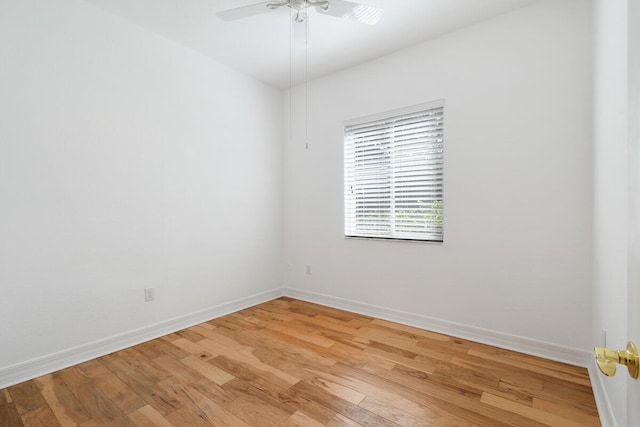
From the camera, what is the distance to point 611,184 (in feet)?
4.89

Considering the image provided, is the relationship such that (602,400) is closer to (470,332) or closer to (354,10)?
(470,332)

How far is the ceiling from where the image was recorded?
2303 mm

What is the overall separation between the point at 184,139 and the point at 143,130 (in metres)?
0.37

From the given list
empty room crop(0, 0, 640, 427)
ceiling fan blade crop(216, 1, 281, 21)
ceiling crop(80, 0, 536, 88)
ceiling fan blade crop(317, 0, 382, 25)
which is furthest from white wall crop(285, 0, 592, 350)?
ceiling fan blade crop(216, 1, 281, 21)

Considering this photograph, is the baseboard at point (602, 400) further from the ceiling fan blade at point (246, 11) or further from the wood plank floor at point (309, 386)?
the ceiling fan blade at point (246, 11)

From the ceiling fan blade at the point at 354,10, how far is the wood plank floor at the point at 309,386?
7.85 ft

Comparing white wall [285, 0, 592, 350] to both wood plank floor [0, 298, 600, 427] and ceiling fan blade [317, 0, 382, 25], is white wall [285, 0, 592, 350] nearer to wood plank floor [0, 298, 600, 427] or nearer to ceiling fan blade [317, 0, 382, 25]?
wood plank floor [0, 298, 600, 427]

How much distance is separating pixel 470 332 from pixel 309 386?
1.49 metres

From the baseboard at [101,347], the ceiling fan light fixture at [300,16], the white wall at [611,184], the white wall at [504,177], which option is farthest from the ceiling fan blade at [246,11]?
the baseboard at [101,347]

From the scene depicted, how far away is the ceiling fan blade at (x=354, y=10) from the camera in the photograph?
1.91 m

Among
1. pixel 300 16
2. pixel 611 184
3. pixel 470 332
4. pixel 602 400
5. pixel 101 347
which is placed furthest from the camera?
pixel 470 332

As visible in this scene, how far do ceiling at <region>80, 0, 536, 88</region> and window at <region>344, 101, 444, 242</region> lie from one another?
644 millimetres

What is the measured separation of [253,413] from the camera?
1.65m

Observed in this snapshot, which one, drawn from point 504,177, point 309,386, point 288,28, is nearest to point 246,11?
point 288,28
